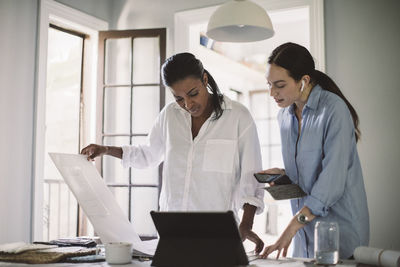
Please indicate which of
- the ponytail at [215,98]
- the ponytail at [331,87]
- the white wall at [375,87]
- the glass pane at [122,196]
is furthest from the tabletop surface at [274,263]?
the glass pane at [122,196]

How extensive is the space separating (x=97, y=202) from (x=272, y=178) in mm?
725

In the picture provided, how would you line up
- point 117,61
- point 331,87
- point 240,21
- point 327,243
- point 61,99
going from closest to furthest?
point 327,243 < point 331,87 < point 240,21 < point 117,61 < point 61,99

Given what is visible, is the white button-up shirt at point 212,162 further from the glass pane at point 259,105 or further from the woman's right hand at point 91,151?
the glass pane at point 259,105

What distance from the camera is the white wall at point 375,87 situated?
3.21 metres

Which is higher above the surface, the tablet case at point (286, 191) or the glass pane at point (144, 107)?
the glass pane at point (144, 107)

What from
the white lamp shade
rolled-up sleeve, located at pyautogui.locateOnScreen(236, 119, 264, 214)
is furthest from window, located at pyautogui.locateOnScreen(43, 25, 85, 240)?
rolled-up sleeve, located at pyautogui.locateOnScreen(236, 119, 264, 214)

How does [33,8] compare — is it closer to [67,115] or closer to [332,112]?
[332,112]

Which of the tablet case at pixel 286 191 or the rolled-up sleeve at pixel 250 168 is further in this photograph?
the rolled-up sleeve at pixel 250 168

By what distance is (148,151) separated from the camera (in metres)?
2.47

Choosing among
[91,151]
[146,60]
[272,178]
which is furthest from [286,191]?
[146,60]

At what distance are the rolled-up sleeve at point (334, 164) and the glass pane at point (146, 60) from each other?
2516 millimetres

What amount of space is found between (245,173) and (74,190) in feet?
2.55

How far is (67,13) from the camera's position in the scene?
3.74 metres

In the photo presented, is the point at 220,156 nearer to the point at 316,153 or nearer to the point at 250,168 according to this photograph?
the point at 250,168
